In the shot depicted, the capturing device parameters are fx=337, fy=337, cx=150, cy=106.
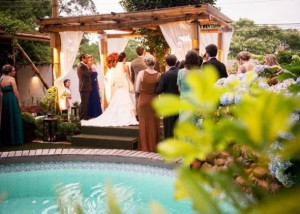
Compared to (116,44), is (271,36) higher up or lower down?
higher up

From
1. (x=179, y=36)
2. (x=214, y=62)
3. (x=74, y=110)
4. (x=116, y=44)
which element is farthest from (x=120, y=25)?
(x=214, y=62)

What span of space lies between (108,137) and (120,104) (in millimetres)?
1067

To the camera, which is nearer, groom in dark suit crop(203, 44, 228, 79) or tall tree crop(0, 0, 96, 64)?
groom in dark suit crop(203, 44, 228, 79)

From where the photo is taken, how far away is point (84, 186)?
5199 millimetres

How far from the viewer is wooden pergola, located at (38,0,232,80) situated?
7664 mm

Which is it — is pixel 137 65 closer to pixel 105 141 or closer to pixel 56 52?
pixel 105 141

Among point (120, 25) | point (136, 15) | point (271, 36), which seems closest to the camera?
point (136, 15)

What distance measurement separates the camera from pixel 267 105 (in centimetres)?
31

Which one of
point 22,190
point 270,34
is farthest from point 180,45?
point 270,34

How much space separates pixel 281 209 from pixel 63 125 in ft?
26.6

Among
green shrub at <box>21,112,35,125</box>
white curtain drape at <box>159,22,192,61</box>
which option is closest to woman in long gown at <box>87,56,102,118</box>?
green shrub at <box>21,112,35,125</box>

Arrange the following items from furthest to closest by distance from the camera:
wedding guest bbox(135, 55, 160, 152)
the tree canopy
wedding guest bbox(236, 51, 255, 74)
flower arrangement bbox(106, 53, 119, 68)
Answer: the tree canopy → flower arrangement bbox(106, 53, 119, 68) → wedding guest bbox(236, 51, 255, 74) → wedding guest bbox(135, 55, 160, 152)

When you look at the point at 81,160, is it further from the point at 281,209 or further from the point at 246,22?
the point at 246,22

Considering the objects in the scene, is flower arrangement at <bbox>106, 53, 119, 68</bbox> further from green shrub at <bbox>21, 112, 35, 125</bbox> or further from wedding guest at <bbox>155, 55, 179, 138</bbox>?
wedding guest at <bbox>155, 55, 179, 138</bbox>
